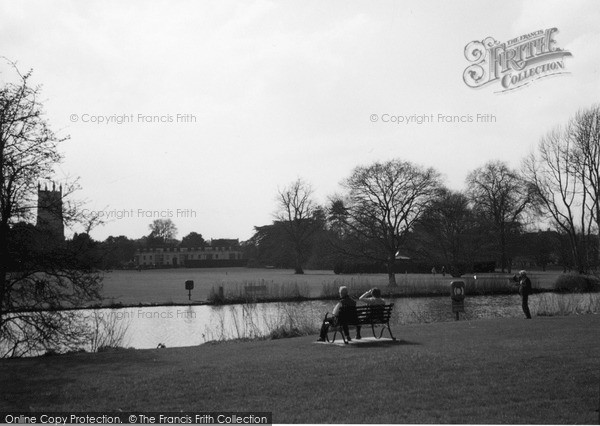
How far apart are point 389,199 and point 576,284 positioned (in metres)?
17.6

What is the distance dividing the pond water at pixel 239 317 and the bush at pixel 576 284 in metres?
3.38

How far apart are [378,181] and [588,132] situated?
1778 cm

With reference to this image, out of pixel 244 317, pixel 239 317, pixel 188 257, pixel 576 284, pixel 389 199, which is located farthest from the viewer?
→ pixel 188 257

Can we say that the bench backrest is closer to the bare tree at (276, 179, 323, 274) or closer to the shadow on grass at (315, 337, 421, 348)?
the shadow on grass at (315, 337, 421, 348)

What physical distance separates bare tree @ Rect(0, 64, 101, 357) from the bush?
30449 mm

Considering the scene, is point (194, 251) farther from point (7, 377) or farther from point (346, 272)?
point (7, 377)

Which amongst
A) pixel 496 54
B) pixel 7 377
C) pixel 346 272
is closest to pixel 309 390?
pixel 7 377

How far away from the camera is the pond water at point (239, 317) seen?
72.7 feet

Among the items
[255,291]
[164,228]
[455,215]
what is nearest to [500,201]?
[455,215]

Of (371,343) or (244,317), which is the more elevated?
(371,343)

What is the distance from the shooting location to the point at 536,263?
82.1 meters

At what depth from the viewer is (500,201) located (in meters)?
63.5

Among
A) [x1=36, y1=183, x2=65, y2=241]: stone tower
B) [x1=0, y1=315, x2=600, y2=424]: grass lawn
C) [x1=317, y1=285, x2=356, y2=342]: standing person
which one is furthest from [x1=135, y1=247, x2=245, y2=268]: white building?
[x1=0, y1=315, x2=600, y2=424]: grass lawn

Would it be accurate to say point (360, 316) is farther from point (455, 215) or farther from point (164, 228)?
point (164, 228)
